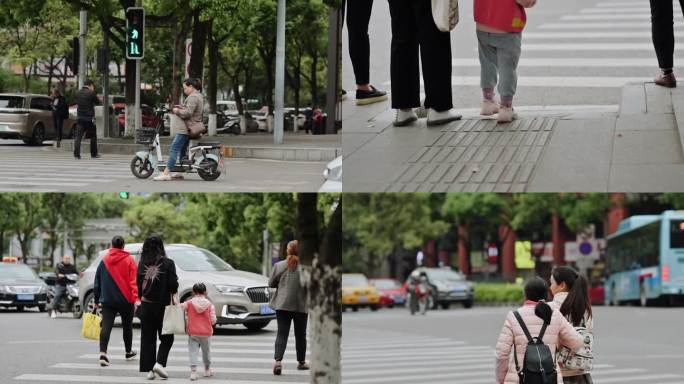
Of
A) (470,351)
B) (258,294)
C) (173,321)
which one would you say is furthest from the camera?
(470,351)

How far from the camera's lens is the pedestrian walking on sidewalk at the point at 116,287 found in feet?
32.8

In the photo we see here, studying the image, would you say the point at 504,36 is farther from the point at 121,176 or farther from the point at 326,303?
the point at 121,176

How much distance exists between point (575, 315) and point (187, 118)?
823 cm

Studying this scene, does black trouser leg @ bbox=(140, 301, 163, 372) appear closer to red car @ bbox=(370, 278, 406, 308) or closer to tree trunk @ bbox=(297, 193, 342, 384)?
tree trunk @ bbox=(297, 193, 342, 384)

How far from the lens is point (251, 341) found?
13.5 m

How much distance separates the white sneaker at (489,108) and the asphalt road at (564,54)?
3.39ft

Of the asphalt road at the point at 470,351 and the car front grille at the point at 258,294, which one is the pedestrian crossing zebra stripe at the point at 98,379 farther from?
the asphalt road at the point at 470,351

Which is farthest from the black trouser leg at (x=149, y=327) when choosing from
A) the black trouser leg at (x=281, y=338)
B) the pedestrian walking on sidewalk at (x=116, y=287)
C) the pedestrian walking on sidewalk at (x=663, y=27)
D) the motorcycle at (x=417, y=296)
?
the motorcycle at (x=417, y=296)

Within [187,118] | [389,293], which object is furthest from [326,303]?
[389,293]

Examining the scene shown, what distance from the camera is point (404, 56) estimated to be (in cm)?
881

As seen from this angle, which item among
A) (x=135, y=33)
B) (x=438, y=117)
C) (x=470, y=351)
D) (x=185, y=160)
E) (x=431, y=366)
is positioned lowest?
(x=470, y=351)

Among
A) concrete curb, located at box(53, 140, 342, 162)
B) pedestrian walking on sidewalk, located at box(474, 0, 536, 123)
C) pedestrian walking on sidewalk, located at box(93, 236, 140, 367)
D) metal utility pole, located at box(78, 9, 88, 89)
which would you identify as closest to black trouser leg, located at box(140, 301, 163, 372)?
pedestrian walking on sidewalk, located at box(93, 236, 140, 367)

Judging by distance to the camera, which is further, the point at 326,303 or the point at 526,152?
the point at 526,152

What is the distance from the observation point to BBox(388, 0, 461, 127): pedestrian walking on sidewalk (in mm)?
8664
